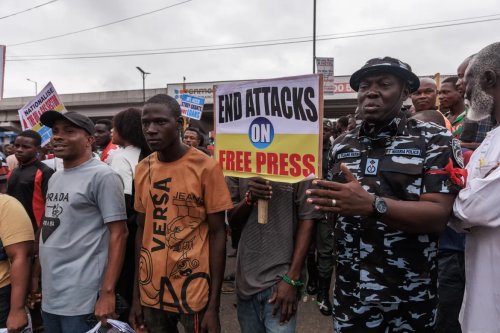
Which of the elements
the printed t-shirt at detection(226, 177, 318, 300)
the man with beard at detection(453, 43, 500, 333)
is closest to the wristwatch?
the man with beard at detection(453, 43, 500, 333)

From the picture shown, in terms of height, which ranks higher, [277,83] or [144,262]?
[277,83]

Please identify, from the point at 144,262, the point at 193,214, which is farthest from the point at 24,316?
the point at 193,214

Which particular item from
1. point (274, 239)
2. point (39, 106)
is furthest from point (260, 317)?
point (39, 106)

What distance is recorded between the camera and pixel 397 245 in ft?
5.51

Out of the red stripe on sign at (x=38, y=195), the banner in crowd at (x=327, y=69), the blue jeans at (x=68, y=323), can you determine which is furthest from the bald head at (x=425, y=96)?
the banner in crowd at (x=327, y=69)

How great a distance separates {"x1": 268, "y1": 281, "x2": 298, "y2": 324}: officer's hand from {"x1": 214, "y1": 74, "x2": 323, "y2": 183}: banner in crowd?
61 centimetres

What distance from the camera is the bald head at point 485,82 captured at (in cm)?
170

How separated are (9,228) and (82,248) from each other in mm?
510

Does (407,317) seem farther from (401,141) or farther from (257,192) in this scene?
(257,192)

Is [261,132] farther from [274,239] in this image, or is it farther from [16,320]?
[16,320]

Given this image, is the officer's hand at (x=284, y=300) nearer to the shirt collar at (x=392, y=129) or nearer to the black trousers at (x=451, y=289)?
the shirt collar at (x=392, y=129)

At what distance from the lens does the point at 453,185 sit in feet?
5.21

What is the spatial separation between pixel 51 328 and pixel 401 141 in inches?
92.4

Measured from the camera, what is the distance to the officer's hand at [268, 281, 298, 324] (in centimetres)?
203
